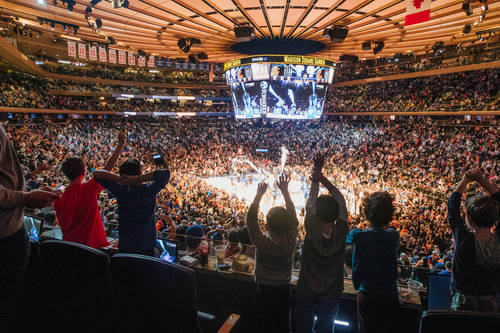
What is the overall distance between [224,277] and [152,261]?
1.65m

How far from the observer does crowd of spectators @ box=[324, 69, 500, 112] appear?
66.7 feet

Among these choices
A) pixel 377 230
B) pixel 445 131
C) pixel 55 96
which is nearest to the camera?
pixel 377 230

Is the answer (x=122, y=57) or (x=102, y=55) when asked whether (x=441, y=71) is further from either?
(x=102, y=55)

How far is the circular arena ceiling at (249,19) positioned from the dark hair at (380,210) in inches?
218

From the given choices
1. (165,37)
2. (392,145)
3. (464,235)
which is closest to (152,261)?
(464,235)

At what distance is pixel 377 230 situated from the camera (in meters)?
2.54

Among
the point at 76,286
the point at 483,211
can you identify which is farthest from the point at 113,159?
the point at 483,211

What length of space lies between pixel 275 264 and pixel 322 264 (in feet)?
1.36

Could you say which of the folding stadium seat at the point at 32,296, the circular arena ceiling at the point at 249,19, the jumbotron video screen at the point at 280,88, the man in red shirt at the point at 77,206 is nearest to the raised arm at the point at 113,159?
the man in red shirt at the point at 77,206

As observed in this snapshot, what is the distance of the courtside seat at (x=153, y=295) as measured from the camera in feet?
5.81

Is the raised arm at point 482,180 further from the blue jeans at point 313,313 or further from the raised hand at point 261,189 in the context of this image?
the raised hand at point 261,189

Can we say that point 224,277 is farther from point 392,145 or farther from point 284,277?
point 392,145

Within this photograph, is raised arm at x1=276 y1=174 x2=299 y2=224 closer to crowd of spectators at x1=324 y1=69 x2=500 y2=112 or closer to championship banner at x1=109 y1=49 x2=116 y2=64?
championship banner at x1=109 y1=49 x2=116 y2=64

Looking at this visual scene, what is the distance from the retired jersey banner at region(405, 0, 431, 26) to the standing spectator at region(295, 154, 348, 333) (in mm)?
5286
